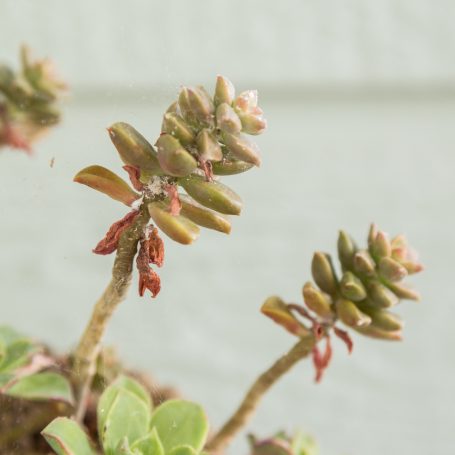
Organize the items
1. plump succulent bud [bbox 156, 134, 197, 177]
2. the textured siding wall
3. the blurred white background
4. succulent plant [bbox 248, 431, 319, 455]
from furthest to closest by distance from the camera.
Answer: the textured siding wall, the blurred white background, succulent plant [bbox 248, 431, 319, 455], plump succulent bud [bbox 156, 134, 197, 177]

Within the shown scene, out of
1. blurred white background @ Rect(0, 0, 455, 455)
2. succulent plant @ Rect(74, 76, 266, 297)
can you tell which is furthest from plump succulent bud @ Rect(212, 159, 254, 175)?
blurred white background @ Rect(0, 0, 455, 455)

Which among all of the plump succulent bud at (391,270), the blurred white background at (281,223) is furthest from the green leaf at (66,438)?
the blurred white background at (281,223)

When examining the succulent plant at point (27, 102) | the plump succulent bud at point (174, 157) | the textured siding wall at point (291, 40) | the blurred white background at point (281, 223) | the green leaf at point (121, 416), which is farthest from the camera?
the textured siding wall at point (291, 40)

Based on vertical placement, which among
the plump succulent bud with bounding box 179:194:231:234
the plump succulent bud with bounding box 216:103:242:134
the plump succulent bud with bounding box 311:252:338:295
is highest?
the plump succulent bud with bounding box 216:103:242:134

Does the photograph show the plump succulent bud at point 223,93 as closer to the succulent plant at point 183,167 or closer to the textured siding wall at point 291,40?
the succulent plant at point 183,167

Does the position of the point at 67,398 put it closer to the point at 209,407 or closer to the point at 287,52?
the point at 209,407

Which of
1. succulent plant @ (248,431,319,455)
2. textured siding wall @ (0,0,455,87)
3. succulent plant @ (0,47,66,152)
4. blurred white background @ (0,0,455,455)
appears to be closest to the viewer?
succulent plant @ (248,431,319,455)

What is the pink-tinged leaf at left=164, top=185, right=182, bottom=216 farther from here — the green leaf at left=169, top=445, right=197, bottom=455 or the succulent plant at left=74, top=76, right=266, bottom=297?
the green leaf at left=169, top=445, right=197, bottom=455
